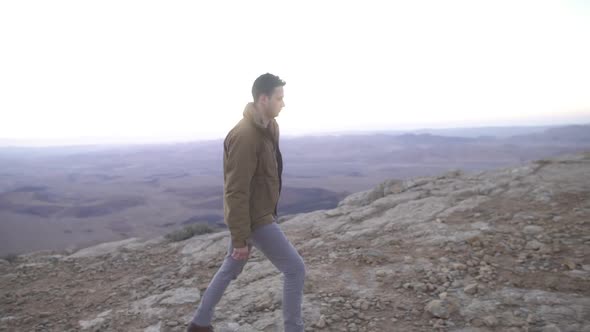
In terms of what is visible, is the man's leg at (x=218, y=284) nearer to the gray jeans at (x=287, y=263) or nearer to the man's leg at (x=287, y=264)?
the gray jeans at (x=287, y=263)

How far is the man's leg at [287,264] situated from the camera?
248 centimetres

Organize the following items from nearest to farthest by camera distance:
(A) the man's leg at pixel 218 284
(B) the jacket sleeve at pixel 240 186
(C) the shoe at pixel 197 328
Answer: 1. (B) the jacket sleeve at pixel 240 186
2. (A) the man's leg at pixel 218 284
3. (C) the shoe at pixel 197 328

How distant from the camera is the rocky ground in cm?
313

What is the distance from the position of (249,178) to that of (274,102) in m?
0.58

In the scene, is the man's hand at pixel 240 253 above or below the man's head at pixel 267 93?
below

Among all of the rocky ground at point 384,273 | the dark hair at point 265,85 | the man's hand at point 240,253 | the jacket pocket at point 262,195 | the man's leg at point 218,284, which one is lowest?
the rocky ground at point 384,273

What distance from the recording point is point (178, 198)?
156ft

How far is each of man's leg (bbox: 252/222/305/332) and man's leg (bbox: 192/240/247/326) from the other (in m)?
0.25

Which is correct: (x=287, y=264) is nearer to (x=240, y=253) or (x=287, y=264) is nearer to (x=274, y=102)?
(x=240, y=253)

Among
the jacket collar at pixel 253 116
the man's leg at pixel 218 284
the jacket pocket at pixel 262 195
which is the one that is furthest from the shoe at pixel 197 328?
the jacket collar at pixel 253 116

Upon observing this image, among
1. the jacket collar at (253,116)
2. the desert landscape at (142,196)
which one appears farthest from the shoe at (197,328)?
the desert landscape at (142,196)

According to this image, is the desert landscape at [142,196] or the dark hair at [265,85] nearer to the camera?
the dark hair at [265,85]

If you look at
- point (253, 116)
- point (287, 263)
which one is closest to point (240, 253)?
point (287, 263)

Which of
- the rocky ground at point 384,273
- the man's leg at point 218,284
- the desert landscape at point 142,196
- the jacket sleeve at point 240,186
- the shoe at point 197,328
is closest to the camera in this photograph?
the jacket sleeve at point 240,186
